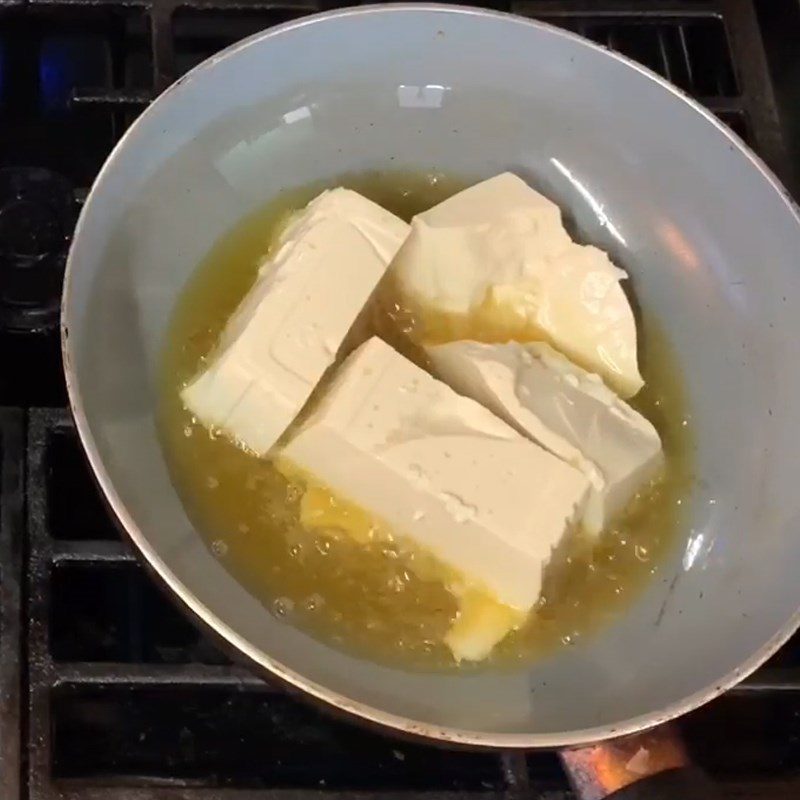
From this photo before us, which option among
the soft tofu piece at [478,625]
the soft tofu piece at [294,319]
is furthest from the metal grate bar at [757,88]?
the soft tofu piece at [478,625]

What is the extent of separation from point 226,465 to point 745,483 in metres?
0.42

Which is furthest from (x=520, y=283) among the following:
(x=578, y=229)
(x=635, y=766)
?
(x=635, y=766)

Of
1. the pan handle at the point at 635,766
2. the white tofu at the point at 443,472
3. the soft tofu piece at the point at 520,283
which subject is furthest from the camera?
the soft tofu piece at the point at 520,283

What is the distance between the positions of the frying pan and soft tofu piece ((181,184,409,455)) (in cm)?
6

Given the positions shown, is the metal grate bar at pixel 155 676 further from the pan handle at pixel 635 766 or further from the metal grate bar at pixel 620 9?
the metal grate bar at pixel 620 9

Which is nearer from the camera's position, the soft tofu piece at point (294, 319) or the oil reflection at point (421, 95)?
the soft tofu piece at point (294, 319)

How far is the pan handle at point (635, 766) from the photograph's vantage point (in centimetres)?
70

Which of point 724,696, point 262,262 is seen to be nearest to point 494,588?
point 724,696

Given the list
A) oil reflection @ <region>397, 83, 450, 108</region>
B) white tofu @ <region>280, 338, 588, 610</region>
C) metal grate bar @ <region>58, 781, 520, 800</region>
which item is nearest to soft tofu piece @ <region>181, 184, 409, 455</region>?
white tofu @ <region>280, 338, 588, 610</region>

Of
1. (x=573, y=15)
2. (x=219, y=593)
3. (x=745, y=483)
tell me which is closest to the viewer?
(x=219, y=593)

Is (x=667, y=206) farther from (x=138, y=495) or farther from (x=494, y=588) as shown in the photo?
(x=138, y=495)

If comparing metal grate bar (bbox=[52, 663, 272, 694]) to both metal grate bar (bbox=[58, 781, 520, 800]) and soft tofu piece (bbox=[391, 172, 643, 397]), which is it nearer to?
metal grate bar (bbox=[58, 781, 520, 800])

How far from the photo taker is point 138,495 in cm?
79

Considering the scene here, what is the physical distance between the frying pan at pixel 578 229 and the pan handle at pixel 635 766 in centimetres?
2
